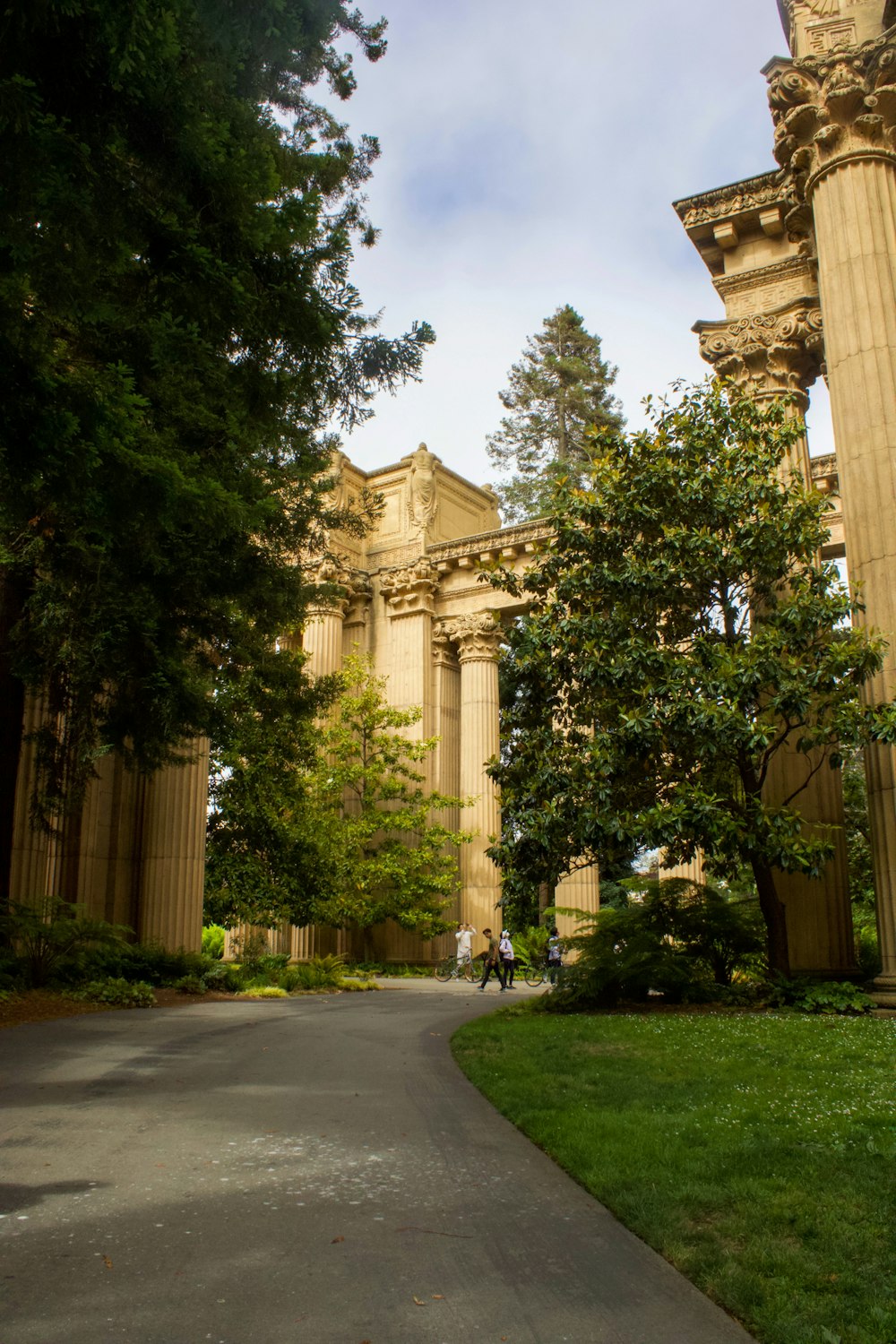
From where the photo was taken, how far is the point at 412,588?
122ft

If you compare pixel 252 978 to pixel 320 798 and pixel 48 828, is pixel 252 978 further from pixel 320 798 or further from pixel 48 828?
pixel 320 798

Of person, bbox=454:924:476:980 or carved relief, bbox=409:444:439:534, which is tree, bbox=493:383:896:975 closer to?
person, bbox=454:924:476:980

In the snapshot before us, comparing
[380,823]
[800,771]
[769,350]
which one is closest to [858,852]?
[380,823]

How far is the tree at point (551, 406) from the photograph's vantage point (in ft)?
180

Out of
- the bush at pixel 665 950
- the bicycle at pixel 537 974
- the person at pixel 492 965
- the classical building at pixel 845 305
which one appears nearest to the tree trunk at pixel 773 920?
the classical building at pixel 845 305

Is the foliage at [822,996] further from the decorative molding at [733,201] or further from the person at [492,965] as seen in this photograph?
the decorative molding at [733,201]

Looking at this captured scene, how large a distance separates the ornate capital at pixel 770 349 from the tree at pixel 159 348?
22.6 ft

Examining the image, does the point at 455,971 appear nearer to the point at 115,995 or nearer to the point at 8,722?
the point at 115,995

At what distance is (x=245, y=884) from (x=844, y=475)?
1883cm

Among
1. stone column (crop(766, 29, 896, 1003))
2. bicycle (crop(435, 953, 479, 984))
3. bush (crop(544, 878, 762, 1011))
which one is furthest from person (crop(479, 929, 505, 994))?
stone column (crop(766, 29, 896, 1003))

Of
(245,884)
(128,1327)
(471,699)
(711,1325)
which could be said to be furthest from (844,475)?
(471,699)

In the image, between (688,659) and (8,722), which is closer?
(688,659)

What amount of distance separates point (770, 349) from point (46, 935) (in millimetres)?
14956

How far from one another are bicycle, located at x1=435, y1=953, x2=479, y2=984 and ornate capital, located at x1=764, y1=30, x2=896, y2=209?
70.3ft
